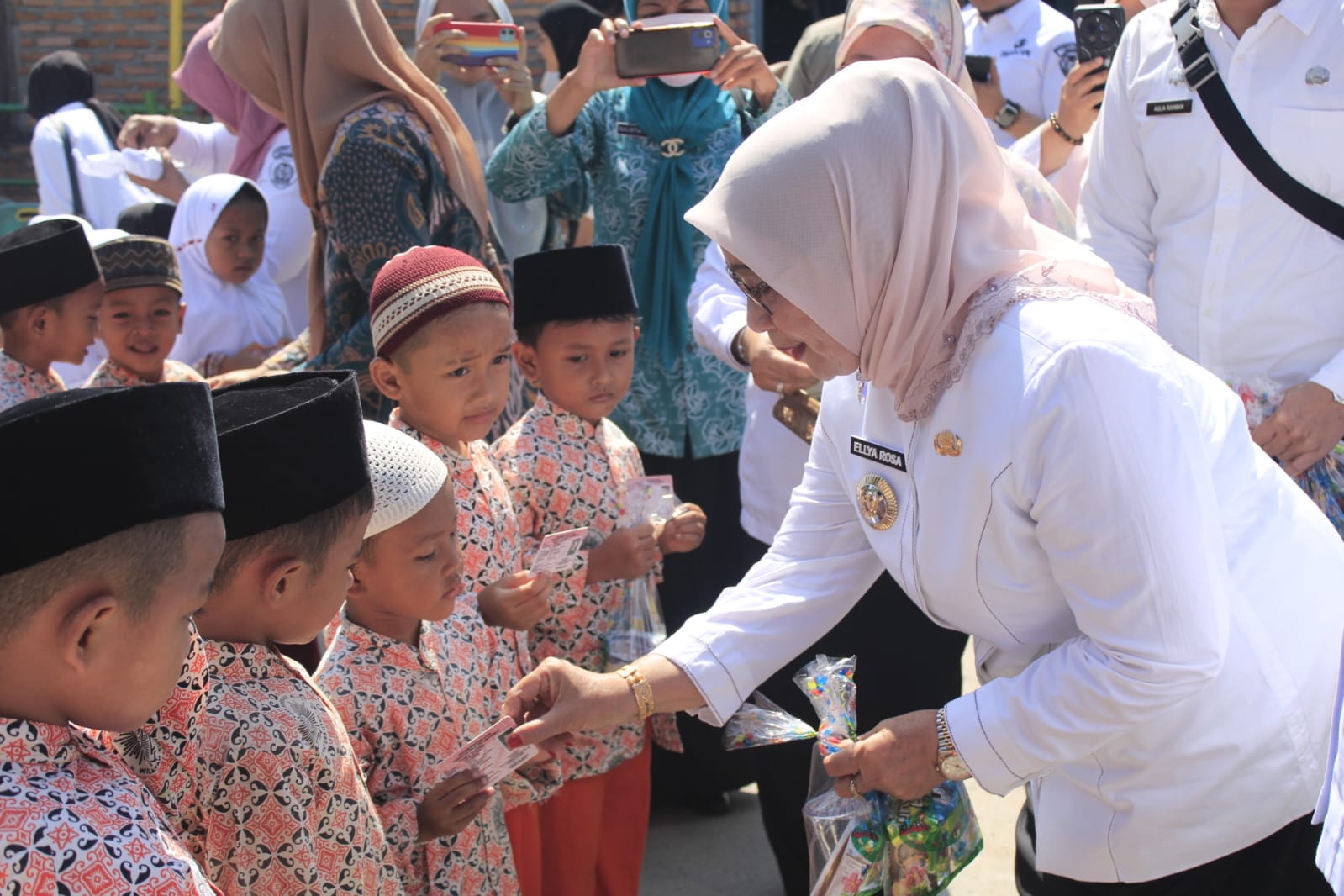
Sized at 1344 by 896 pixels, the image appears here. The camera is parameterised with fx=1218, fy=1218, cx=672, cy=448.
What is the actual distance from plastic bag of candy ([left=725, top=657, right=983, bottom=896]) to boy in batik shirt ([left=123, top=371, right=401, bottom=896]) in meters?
0.79

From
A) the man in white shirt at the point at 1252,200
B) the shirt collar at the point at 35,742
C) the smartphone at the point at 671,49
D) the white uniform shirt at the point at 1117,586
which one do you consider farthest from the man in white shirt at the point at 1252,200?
the shirt collar at the point at 35,742

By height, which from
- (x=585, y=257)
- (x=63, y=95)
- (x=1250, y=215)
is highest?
(x=1250, y=215)

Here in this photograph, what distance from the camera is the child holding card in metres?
3.09

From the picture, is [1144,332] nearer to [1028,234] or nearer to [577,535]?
[1028,234]

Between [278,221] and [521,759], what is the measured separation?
3.23m

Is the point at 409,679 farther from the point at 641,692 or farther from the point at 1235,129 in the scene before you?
the point at 1235,129

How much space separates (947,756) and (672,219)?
224 cm

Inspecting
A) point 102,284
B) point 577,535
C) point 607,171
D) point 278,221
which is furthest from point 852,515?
point 278,221

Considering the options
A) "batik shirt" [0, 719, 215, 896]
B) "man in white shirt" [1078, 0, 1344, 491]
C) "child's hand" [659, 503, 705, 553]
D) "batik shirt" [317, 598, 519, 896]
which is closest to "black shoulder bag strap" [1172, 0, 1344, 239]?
"man in white shirt" [1078, 0, 1344, 491]

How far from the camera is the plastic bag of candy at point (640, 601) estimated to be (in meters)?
3.14

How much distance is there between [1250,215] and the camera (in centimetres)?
302

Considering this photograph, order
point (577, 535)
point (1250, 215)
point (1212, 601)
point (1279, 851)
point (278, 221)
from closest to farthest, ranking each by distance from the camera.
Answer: point (1212, 601), point (1279, 851), point (577, 535), point (1250, 215), point (278, 221)

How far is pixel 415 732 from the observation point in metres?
2.30

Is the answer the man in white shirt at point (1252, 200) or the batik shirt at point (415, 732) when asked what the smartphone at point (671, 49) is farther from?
the batik shirt at point (415, 732)
